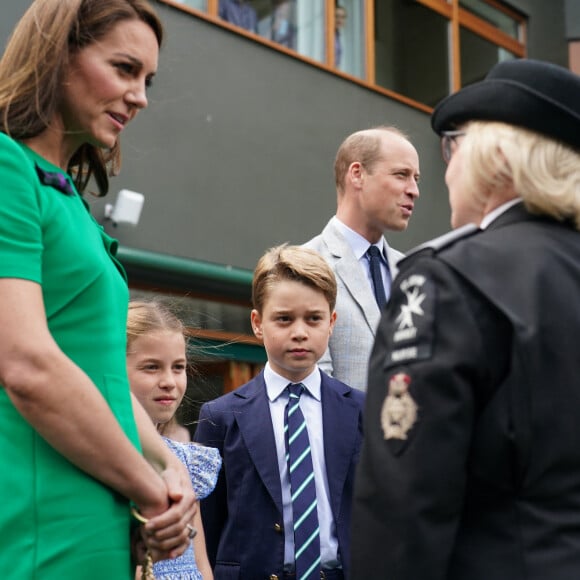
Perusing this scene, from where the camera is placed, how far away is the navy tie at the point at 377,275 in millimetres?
3914

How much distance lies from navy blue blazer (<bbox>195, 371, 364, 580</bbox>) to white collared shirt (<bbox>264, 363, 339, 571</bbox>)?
0.07 ft

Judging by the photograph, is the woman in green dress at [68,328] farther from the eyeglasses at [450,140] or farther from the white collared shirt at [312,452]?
the white collared shirt at [312,452]

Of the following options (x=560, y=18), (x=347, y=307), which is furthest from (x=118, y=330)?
(x=560, y=18)

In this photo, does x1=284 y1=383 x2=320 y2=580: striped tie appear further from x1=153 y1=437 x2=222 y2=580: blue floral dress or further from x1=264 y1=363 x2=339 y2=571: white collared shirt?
x1=153 y1=437 x2=222 y2=580: blue floral dress

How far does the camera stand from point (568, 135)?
1872mm

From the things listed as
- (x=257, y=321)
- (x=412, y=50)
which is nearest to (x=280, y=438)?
(x=257, y=321)

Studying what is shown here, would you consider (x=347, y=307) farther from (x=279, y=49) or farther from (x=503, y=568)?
(x=279, y=49)

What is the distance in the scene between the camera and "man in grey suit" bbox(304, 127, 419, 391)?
3756 mm

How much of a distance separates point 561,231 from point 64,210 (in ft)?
2.95

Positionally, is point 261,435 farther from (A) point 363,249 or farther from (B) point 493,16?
(B) point 493,16

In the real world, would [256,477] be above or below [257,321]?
below

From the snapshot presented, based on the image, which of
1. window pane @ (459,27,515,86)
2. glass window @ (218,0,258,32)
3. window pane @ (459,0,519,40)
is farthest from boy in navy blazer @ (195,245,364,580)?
window pane @ (459,0,519,40)

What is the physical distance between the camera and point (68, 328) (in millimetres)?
1908

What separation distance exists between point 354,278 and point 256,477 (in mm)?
928
